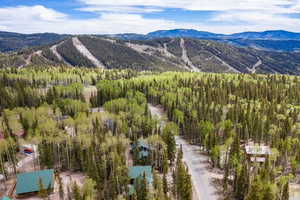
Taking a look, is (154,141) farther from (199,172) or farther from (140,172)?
(199,172)

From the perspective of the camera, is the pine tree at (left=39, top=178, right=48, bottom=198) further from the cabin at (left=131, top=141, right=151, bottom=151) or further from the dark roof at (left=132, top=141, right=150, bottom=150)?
the dark roof at (left=132, top=141, right=150, bottom=150)

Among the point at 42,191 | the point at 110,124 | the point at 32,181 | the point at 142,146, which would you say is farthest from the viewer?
the point at 110,124

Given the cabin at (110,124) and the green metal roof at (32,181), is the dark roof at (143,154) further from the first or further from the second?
the green metal roof at (32,181)

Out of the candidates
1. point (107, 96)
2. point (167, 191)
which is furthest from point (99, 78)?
point (167, 191)

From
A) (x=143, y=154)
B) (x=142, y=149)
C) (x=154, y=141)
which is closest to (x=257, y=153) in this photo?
(x=154, y=141)

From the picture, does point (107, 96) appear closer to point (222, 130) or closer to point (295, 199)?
point (222, 130)

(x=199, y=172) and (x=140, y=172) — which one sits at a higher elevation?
(x=140, y=172)
